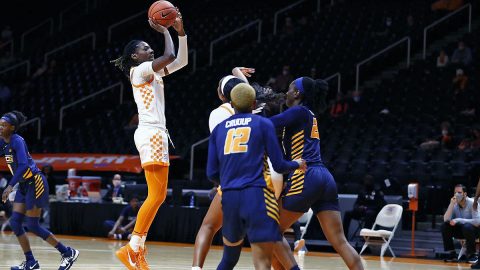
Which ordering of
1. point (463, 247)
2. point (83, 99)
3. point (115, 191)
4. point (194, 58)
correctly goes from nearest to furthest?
point (463, 247) → point (115, 191) → point (83, 99) → point (194, 58)

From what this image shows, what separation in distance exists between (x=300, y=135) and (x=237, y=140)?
1.28m

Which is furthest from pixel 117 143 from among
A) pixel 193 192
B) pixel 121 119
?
pixel 193 192

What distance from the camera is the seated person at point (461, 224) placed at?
47.0 ft

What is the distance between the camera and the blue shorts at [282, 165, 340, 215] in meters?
7.32

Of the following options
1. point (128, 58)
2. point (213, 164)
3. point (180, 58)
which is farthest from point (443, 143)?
point (213, 164)

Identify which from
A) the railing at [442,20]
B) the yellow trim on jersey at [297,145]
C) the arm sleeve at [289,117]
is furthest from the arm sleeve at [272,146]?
the railing at [442,20]

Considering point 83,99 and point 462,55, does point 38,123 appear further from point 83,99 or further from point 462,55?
point 462,55

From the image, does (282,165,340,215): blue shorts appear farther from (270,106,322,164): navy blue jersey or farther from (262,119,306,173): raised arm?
(262,119,306,173): raised arm

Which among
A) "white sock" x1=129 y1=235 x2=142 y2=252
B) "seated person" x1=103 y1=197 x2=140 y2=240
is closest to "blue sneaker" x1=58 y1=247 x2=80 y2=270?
"white sock" x1=129 y1=235 x2=142 y2=252

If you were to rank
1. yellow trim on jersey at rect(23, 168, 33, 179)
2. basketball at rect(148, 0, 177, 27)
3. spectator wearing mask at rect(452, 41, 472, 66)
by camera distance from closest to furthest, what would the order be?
basketball at rect(148, 0, 177, 27) → yellow trim on jersey at rect(23, 168, 33, 179) → spectator wearing mask at rect(452, 41, 472, 66)

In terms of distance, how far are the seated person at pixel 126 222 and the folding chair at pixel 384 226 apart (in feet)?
14.2

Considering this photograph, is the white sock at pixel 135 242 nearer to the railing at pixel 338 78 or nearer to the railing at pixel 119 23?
the railing at pixel 338 78

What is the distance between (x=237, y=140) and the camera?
20.6 ft

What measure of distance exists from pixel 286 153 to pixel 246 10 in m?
21.8
